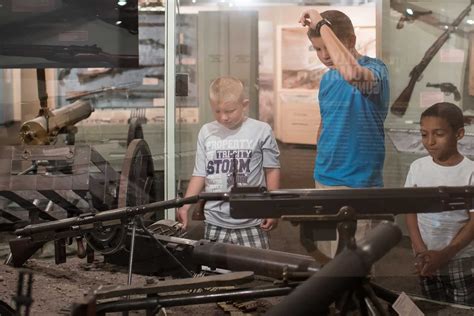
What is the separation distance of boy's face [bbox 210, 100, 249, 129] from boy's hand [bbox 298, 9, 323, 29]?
0.34 metres

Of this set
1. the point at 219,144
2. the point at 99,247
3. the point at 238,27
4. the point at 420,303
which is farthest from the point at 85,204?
the point at 420,303

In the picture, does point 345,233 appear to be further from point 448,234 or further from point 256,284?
point 448,234

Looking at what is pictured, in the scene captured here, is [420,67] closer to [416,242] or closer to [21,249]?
[416,242]

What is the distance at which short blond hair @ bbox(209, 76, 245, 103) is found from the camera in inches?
98.5

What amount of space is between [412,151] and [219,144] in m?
0.68

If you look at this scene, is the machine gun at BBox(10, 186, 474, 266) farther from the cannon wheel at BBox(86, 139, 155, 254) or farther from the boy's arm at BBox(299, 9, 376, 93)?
the cannon wheel at BBox(86, 139, 155, 254)

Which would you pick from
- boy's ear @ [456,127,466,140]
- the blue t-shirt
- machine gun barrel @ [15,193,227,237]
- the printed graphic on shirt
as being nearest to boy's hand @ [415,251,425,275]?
the blue t-shirt

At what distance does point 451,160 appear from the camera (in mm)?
2387

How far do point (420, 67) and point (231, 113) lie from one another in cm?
71

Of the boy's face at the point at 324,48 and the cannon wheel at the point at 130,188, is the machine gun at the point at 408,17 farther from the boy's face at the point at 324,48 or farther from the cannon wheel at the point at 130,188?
the cannon wheel at the point at 130,188

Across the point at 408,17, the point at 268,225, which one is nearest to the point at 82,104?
the point at 268,225

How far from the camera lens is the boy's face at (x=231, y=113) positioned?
8.03ft

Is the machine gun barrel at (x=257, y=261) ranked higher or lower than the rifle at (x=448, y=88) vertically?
lower

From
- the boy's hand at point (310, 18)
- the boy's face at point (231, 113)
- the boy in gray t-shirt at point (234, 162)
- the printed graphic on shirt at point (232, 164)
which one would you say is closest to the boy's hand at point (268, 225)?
the boy in gray t-shirt at point (234, 162)
